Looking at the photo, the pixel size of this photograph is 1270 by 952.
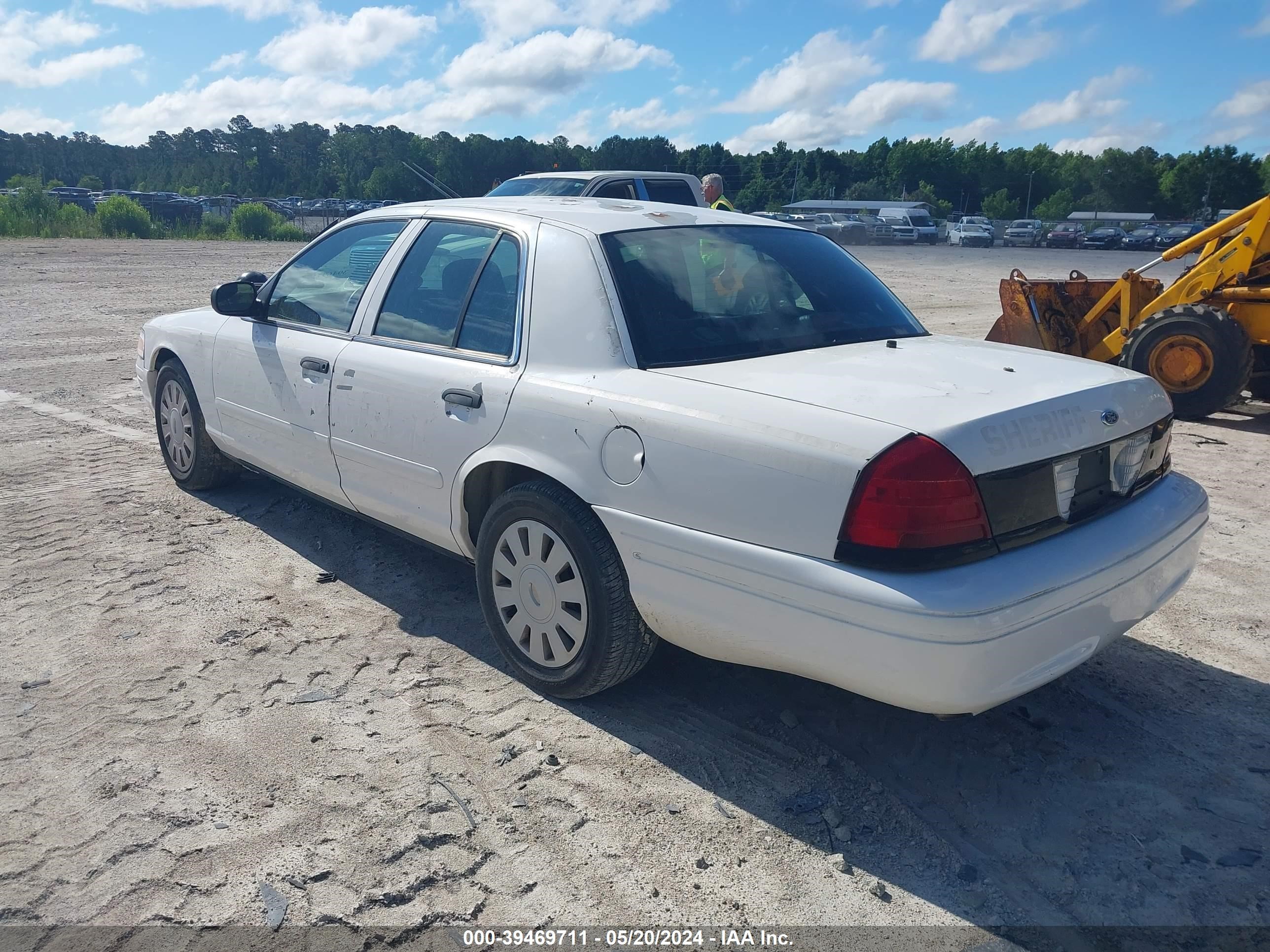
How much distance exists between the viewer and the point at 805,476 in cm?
266

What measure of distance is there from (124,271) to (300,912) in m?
21.0

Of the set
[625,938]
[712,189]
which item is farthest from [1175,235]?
[625,938]

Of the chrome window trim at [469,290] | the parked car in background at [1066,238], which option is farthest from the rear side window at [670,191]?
the parked car in background at [1066,238]

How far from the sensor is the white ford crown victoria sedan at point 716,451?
2.60 meters

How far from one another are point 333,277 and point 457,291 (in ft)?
3.25

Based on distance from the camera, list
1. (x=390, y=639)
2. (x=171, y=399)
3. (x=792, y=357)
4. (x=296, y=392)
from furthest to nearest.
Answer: (x=171, y=399)
(x=296, y=392)
(x=390, y=639)
(x=792, y=357)

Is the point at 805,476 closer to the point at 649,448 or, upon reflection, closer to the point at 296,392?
the point at 649,448

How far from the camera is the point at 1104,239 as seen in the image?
51.7 metres

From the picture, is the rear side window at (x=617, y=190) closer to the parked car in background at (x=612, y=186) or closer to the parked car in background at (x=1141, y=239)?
the parked car in background at (x=612, y=186)

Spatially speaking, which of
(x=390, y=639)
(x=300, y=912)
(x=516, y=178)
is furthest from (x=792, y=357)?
(x=516, y=178)

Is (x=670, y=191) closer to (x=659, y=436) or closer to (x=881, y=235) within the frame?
(x=659, y=436)

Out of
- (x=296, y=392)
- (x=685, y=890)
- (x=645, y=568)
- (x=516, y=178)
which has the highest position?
(x=516, y=178)

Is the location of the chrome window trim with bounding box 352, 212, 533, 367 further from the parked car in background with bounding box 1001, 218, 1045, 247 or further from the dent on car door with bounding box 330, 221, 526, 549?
the parked car in background with bounding box 1001, 218, 1045, 247

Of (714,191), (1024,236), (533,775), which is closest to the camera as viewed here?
(533,775)
